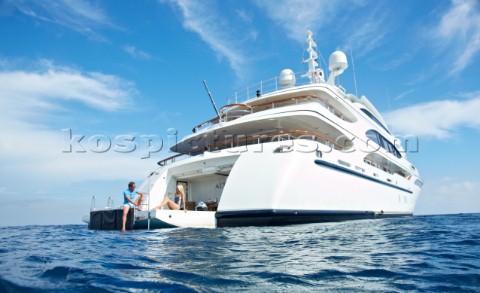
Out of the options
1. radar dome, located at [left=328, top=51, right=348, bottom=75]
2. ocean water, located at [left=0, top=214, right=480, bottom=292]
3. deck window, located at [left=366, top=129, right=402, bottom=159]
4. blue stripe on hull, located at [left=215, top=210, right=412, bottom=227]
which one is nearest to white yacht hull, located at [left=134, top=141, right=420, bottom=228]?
blue stripe on hull, located at [left=215, top=210, right=412, bottom=227]

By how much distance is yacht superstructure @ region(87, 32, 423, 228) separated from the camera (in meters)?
9.24

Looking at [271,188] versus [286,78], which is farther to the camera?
[286,78]

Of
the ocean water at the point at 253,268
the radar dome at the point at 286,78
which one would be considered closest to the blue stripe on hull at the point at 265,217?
the ocean water at the point at 253,268

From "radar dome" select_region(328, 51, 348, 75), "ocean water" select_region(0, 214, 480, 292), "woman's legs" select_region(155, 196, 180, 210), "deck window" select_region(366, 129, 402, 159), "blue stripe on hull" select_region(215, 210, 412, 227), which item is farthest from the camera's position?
"radar dome" select_region(328, 51, 348, 75)

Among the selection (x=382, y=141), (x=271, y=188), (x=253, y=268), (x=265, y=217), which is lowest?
(x=253, y=268)

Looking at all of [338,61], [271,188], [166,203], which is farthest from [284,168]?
[338,61]

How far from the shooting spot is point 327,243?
219 inches

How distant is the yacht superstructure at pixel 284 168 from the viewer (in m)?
9.24

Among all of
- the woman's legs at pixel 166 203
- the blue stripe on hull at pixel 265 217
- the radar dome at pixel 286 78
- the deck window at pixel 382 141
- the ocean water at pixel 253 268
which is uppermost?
the radar dome at pixel 286 78

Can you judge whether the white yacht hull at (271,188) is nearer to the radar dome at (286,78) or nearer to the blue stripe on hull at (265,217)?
the blue stripe on hull at (265,217)

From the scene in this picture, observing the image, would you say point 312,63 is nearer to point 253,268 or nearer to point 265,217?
point 265,217

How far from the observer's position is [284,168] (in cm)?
926

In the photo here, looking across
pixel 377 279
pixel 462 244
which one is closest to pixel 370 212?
pixel 462 244

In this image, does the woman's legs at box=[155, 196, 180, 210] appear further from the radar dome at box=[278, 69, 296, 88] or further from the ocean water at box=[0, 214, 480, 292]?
the radar dome at box=[278, 69, 296, 88]
